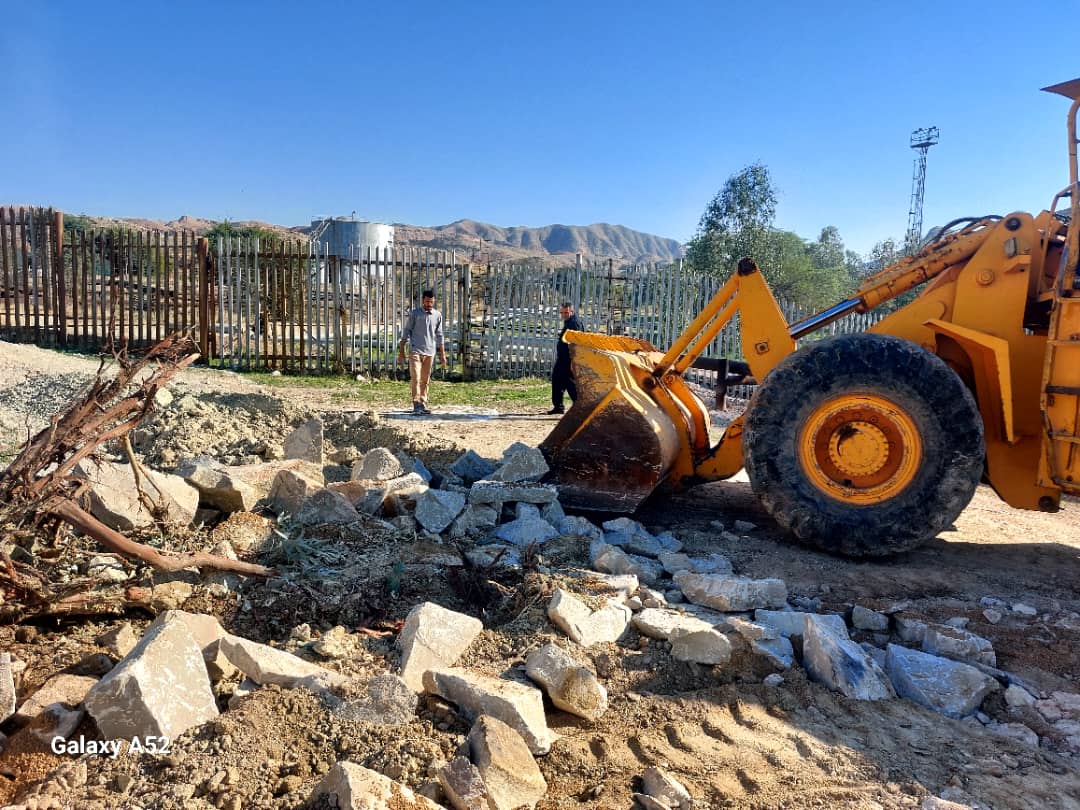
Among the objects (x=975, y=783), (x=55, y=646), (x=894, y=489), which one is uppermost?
(x=894, y=489)

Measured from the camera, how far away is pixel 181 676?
8.55 feet

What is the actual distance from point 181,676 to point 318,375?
1232 cm

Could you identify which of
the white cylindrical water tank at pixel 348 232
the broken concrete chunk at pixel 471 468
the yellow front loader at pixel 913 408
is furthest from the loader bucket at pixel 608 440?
the white cylindrical water tank at pixel 348 232

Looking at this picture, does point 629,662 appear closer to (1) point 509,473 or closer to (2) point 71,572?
(1) point 509,473

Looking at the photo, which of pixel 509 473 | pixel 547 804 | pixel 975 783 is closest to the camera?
pixel 547 804

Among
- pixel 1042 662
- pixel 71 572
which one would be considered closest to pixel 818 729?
pixel 1042 662

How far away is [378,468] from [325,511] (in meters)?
0.93

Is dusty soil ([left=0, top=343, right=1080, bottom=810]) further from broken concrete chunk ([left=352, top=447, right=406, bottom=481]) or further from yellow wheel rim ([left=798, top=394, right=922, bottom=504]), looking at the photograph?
broken concrete chunk ([left=352, top=447, right=406, bottom=481])

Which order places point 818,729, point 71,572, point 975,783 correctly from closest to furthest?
point 975,783
point 818,729
point 71,572

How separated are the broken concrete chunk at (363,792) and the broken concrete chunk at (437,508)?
2511 mm

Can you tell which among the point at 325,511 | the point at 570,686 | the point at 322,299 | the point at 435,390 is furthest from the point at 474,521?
the point at 322,299

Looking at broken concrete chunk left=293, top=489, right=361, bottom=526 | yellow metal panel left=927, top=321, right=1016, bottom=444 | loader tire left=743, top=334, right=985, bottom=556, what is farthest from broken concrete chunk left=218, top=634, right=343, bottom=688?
yellow metal panel left=927, top=321, right=1016, bottom=444

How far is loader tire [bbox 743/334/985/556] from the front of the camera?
188 inches

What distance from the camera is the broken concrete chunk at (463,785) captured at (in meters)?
2.29
